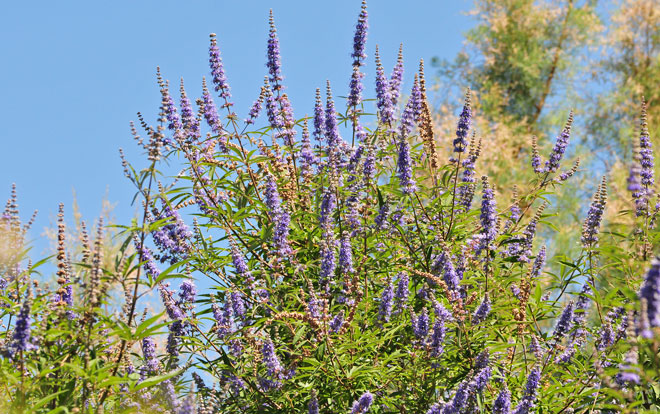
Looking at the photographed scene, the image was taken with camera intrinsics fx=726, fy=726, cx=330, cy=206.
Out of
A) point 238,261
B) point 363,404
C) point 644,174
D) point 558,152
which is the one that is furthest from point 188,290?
point 644,174

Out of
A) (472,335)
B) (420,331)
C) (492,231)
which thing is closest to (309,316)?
(420,331)

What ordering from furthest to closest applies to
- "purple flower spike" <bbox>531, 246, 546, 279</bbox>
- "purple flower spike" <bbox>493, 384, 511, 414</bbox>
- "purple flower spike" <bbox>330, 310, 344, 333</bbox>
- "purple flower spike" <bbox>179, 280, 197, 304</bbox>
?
"purple flower spike" <bbox>531, 246, 546, 279</bbox> → "purple flower spike" <bbox>179, 280, 197, 304</bbox> → "purple flower spike" <bbox>330, 310, 344, 333</bbox> → "purple flower spike" <bbox>493, 384, 511, 414</bbox>

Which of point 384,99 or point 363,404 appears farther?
point 384,99

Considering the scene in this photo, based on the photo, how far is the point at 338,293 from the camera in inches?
215

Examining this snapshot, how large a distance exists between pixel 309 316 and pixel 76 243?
71.0 ft

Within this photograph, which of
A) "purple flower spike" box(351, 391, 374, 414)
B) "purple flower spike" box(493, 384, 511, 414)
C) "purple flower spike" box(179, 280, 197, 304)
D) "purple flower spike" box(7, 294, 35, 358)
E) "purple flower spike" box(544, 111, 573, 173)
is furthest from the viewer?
"purple flower spike" box(544, 111, 573, 173)

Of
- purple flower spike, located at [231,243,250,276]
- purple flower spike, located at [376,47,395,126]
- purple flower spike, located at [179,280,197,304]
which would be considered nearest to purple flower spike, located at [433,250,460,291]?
purple flower spike, located at [231,243,250,276]

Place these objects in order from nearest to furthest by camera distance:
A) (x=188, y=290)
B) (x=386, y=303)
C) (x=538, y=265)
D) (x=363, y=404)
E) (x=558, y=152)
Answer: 1. (x=363, y=404)
2. (x=386, y=303)
3. (x=188, y=290)
4. (x=538, y=265)
5. (x=558, y=152)

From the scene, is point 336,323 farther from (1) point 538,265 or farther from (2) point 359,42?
(2) point 359,42

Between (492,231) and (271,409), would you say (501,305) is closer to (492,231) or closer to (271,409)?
(492,231)

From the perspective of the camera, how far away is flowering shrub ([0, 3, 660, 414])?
4.20 metres

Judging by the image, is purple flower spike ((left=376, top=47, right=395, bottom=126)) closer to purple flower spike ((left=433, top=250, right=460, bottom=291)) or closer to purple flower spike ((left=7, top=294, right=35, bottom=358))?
purple flower spike ((left=433, top=250, right=460, bottom=291))

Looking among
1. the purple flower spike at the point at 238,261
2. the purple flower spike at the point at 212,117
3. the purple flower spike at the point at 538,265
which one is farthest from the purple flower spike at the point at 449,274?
the purple flower spike at the point at 212,117

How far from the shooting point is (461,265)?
5105mm
